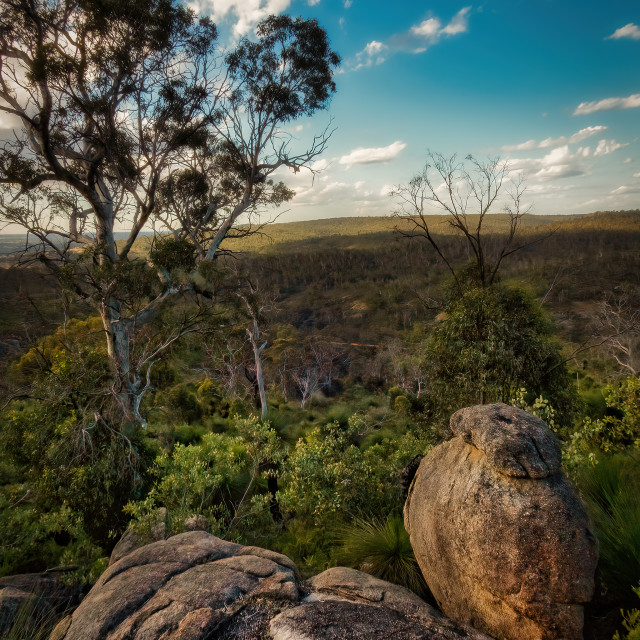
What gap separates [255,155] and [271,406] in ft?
56.4

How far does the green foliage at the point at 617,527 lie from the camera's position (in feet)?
10.8

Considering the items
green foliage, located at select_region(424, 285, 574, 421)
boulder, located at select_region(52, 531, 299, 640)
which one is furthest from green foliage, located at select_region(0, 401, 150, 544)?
green foliage, located at select_region(424, 285, 574, 421)

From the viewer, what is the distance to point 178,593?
342 centimetres

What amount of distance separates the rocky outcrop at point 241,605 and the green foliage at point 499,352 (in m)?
5.70

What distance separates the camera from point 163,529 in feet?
20.8

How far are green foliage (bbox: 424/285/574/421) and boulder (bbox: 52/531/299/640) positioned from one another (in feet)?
19.8

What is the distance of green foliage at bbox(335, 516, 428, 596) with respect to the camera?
4543mm

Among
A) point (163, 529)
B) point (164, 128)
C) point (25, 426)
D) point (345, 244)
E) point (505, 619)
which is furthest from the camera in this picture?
point (345, 244)

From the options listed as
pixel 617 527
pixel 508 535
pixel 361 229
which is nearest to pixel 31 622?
pixel 508 535

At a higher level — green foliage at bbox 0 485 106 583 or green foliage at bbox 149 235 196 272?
green foliage at bbox 149 235 196 272

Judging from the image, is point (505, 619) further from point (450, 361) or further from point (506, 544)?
point (450, 361)

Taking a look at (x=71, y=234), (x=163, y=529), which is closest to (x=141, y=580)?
(x=163, y=529)

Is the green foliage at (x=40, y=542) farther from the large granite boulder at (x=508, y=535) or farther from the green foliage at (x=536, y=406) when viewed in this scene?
the green foliage at (x=536, y=406)

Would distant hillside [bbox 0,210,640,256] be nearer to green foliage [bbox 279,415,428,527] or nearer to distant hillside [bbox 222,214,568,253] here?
distant hillside [bbox 222,214,568,253]
